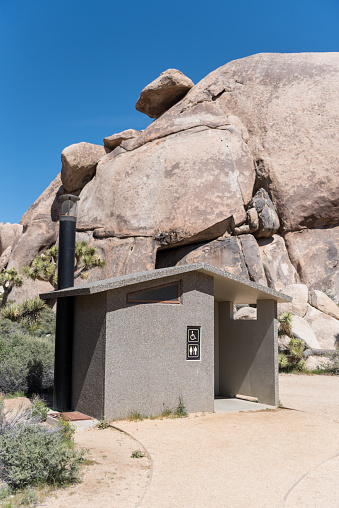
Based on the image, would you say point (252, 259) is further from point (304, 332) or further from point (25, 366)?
point (25, 366)

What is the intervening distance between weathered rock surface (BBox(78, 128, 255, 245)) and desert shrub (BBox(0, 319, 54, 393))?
15206 mm

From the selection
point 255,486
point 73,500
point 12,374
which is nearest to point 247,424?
point 255,486

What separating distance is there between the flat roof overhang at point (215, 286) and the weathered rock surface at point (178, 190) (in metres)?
15.2

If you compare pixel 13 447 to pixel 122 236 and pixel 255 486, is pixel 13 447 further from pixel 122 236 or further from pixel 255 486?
pixel 122 236

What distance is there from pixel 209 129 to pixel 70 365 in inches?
956

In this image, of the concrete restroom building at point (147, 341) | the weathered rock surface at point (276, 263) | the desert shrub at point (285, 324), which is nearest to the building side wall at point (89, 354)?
the concrete restroom building at point (147, 341)

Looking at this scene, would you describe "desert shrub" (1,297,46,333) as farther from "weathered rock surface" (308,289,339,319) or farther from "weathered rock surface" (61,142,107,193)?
"weathered rock surface" (308,289,339,319)

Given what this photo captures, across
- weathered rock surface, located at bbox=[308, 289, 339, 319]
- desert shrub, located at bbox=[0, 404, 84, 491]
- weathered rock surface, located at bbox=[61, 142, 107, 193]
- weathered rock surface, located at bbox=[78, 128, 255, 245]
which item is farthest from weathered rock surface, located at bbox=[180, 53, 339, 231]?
desert shrub, located at bbox=[0, 404, 84, 491]

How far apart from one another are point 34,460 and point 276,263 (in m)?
27.4

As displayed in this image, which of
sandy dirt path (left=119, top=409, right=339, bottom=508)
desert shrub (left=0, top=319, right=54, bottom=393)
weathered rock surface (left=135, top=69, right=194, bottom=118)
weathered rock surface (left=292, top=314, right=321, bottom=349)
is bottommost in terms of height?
sandy dirt path (left=119, top=409, right=339, bottom=508)

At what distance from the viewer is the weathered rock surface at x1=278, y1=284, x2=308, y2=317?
26156 millimetres

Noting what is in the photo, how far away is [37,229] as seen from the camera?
36.6 meters

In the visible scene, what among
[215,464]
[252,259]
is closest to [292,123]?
[252,259]

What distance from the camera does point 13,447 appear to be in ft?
20.6
